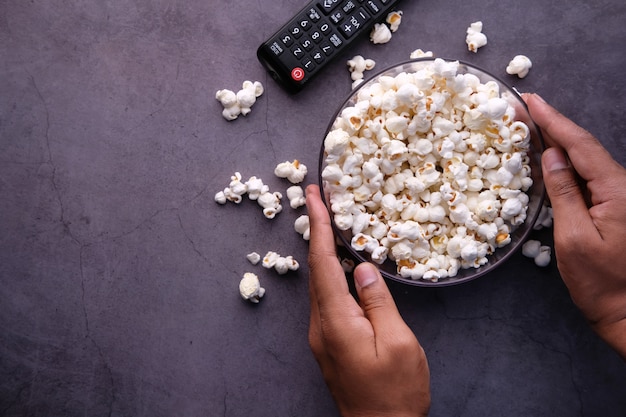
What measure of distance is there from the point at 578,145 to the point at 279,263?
1.84ft

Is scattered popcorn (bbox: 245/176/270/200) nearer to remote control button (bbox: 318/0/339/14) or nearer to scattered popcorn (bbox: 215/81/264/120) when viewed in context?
scattered popcorn (bbox: 215/81/264/120)

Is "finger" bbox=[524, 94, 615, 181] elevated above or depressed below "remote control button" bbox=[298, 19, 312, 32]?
below

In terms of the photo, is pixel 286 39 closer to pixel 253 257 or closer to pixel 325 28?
pixel 325 28

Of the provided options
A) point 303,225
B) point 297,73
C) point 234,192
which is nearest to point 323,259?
point 303,225

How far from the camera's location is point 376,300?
0.88m

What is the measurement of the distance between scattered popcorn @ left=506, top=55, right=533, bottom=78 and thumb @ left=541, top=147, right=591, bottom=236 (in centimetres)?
19

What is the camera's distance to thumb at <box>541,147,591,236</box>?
2.87ft

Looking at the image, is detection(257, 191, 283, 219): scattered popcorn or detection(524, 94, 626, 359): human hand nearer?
detection(524, 94, 626, 359): human hand

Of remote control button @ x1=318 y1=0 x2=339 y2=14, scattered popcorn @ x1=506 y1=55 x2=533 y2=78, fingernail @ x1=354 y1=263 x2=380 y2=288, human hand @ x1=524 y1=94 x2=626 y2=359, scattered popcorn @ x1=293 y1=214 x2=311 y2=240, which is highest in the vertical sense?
remote control button @ x1=318 y1=0 x2=339 y2=14

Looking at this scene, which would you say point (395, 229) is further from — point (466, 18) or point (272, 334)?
point (466, 18)

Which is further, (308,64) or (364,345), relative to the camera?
(308,64)

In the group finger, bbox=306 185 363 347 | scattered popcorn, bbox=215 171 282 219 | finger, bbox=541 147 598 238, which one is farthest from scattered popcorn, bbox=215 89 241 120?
finger, bbox=541 147 598 238

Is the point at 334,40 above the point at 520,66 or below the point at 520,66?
above

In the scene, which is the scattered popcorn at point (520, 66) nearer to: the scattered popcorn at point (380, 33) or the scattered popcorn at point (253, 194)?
the scattered popcorn at point (380, 33)
